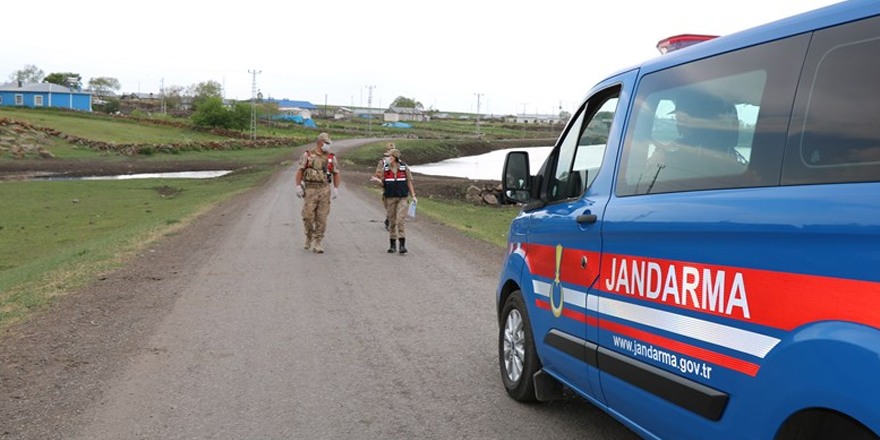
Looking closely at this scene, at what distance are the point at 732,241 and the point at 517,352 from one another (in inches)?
108

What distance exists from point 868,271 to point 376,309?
22.1 feet

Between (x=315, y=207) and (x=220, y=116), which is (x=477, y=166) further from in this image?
(x=315, y=207)

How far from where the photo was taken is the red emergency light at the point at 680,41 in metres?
4.44

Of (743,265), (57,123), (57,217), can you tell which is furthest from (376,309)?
(57,123)

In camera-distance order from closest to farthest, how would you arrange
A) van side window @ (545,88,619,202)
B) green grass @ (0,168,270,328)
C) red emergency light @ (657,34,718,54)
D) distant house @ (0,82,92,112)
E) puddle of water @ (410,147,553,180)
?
red emergency light @ (657,34,718,54), van side window @ (545,88,619,202), green grass @ (0,168,270,328), puddle of water @ (410,147,553,180), distant house @ (0,82,92,112)

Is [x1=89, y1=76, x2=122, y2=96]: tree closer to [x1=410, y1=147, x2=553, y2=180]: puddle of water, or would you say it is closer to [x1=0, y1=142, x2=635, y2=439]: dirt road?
[x1=410, y1=147, x2=553, y2=180]: puddle of water

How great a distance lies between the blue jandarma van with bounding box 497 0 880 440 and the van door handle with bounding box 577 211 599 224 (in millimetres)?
13

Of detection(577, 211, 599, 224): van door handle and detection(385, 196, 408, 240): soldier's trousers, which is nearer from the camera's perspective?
detection(577, 211, 599, 224): van door handle

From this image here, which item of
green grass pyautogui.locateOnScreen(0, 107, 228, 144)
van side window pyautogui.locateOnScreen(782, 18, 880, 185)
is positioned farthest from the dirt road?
green grass pyautogui.locateOnScreen(0, 107, 228, 144)

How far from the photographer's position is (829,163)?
273 centimetres

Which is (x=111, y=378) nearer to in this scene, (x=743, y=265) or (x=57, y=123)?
(x=743, y=265)

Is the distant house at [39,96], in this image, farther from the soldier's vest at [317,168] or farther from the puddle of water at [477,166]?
the soldier's vest at [317,168]

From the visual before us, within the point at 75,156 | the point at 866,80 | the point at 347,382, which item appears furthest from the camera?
the point at 75,156

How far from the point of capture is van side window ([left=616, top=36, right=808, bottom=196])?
10.1 feet
